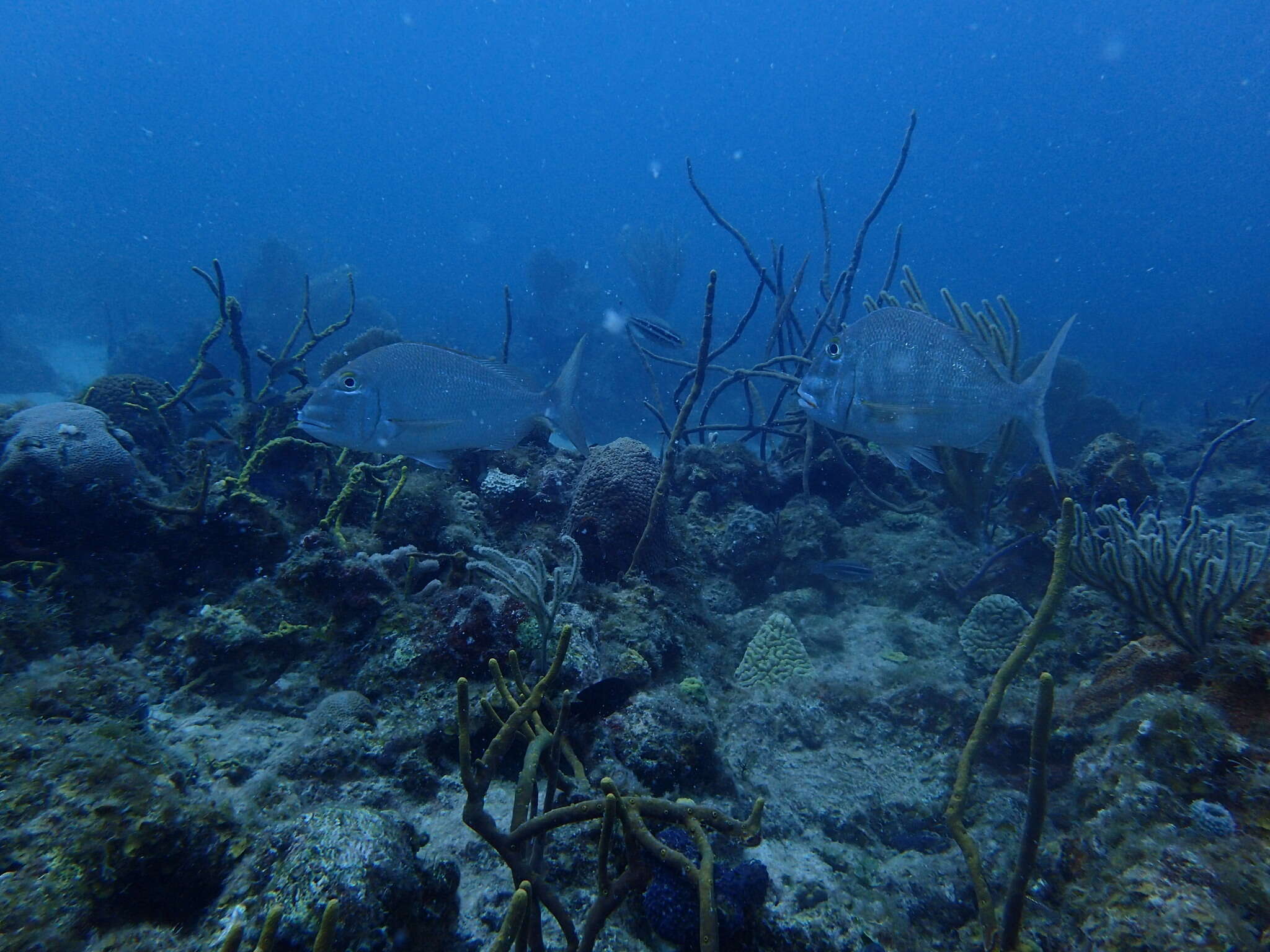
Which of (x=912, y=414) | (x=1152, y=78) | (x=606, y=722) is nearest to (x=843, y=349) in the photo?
(x=912, y=414)

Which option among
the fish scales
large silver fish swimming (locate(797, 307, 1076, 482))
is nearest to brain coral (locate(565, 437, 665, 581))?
large silver fish swimming (locate(797, 307, 1076, 482))

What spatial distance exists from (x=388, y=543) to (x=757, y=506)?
4.12m

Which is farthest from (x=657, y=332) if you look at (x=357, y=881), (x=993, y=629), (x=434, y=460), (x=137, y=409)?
(x=357, y=881)

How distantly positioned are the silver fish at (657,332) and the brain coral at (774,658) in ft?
14.5

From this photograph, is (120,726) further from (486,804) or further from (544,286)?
(544,286)

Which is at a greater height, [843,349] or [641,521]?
[843,349]

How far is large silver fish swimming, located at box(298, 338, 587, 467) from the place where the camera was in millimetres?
3275

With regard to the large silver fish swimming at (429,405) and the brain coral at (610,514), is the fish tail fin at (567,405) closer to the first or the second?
the large silver fish swimming at (429,405)

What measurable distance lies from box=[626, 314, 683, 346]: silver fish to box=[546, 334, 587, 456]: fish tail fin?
4163 mm

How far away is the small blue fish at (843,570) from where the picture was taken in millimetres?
5180

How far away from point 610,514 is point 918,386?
87.8 inches

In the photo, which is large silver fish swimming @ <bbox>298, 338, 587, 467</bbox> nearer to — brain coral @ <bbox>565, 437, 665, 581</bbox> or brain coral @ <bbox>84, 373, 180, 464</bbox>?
brain coral @ <bbox>565, 437, 665, 581</bbox>

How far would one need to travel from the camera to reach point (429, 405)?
3.42m

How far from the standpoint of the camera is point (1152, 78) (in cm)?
12594
